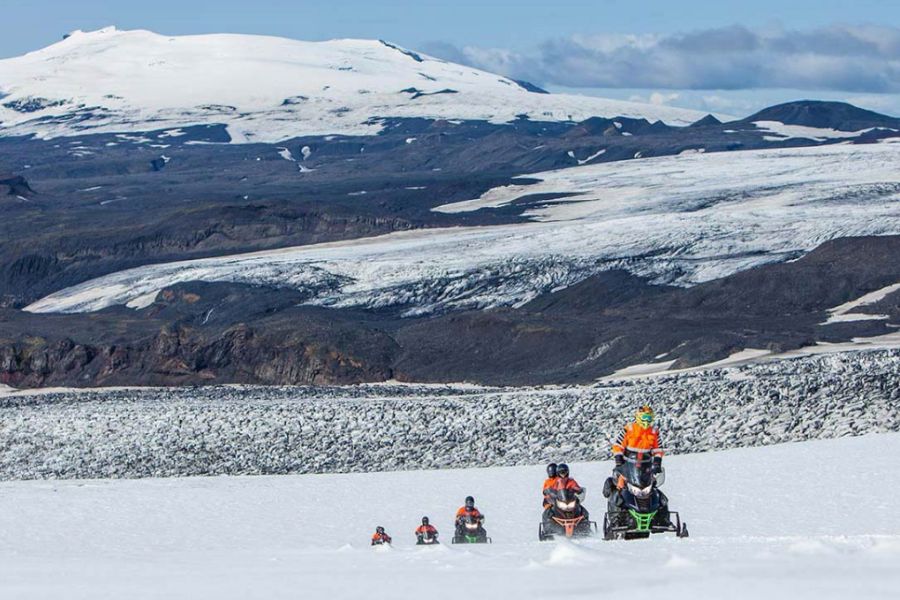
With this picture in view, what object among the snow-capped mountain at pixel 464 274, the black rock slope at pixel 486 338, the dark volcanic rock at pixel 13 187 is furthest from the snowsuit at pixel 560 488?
the dark volcanic rock at pixel 13 187

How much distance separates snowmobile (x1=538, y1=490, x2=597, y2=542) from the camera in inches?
532

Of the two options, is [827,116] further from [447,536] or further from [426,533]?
[426,533]

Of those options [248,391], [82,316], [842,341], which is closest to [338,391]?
[248,391]

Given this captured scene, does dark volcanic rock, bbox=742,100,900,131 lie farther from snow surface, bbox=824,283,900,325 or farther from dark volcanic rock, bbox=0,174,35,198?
snow surface, bbox=824,283,900,325

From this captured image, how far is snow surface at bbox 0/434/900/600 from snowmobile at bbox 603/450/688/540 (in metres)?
0.30

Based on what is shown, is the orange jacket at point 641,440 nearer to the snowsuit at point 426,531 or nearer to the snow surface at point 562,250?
the snowsuit at point 426,531

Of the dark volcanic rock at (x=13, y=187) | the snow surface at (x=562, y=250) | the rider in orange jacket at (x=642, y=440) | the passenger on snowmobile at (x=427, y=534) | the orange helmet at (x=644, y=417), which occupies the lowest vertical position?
the passenger on snowmobile at (x=427, y=534)

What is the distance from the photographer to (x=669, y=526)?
42.4 ft

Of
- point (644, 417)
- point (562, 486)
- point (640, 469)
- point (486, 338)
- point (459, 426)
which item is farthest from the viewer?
point (486, 338)

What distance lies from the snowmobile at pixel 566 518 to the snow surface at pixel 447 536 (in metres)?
0.71

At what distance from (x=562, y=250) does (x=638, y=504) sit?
53717mm

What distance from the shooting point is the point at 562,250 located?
6631 centimetres

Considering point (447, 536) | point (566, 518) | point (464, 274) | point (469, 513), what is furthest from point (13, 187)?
point (566, 518)

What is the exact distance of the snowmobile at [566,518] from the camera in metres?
13.5
